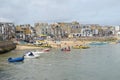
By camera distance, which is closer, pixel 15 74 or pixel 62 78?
pixel 62 78

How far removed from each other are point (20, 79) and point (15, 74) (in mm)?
4063

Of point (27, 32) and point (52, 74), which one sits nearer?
point (52, 74)

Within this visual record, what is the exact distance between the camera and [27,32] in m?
183

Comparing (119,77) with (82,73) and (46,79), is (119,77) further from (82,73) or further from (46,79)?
(46,79)

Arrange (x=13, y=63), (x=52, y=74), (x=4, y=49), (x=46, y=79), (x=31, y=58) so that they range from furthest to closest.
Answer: (x=4, y=49) < (x=31, y=58) < (x=13, y=63) < (x=52, y=74) < (x=46, y=79)

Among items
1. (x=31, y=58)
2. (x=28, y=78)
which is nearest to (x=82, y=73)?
(x=28, y=78)

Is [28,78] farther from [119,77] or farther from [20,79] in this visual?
Answer: [119,77]

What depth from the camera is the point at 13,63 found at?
50594 mm

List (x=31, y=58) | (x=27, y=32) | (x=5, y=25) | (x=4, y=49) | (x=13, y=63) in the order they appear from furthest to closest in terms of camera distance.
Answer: (x=27, y=32) < (x=5, y=25) < (x=4, y=49) < (x=31, y=58) < (x=13, y=63)

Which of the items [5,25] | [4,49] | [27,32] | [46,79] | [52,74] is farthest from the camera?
[27,32]

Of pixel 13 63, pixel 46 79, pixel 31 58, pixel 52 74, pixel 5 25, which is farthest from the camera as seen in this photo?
pixel 5 25

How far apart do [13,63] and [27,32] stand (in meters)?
133

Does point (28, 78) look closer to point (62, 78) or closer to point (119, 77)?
point (62, 78)

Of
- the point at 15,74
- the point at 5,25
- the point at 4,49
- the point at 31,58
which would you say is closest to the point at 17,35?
the point at 5,25
